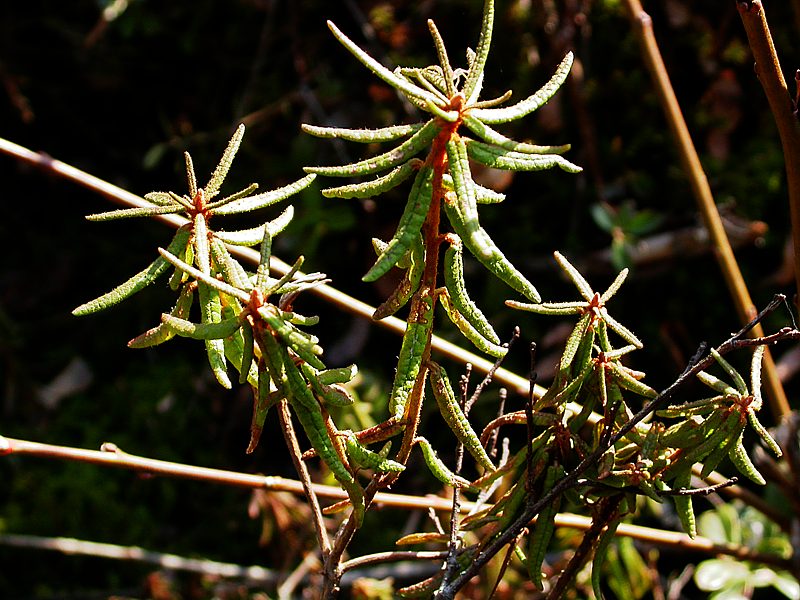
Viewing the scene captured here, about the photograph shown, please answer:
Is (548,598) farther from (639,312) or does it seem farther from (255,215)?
(255,215)

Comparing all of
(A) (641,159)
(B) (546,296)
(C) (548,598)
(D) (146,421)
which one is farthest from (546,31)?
(C) (548,598)

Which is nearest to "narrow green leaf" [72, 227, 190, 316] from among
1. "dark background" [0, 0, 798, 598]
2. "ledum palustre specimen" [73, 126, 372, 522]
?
"ledum palustre specimen" [73, 126, 372, 522]

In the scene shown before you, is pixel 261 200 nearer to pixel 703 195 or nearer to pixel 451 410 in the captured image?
pixel 451 410

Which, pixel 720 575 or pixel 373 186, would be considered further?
pixel 720 575

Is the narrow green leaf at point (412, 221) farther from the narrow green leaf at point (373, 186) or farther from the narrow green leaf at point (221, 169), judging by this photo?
the narrow green leaf at point (221, 169)

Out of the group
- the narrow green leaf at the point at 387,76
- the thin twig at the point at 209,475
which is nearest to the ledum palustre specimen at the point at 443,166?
the narrow green leaf at the point at 387,76

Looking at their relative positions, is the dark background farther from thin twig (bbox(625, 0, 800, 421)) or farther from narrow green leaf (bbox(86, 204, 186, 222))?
narrow green leaf (bbox(86, 204, 186, 222))

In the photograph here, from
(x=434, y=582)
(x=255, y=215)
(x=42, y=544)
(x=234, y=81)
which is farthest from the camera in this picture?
(x=234, y=81)

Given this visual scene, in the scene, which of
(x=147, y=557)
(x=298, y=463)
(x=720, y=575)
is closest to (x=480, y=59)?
(x=298, y=463)
